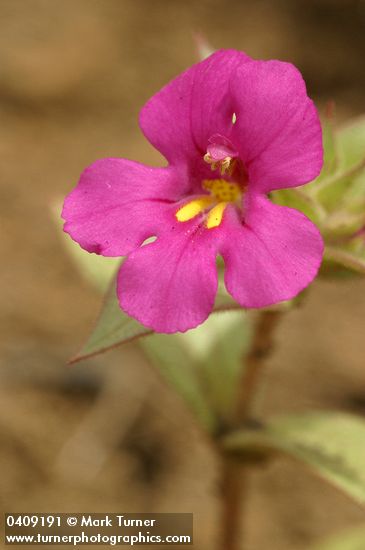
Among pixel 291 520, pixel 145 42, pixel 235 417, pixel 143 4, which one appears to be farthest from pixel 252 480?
pixel 143 4

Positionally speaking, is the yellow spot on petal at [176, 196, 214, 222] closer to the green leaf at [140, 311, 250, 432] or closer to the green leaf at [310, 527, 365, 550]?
the green leaf at [140, 311, 250, 432]

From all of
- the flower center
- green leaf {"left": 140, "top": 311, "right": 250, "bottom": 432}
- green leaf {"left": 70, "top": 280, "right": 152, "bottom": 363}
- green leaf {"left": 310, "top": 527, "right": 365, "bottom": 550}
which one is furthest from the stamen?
green leaf {"left": 310, "top": 527, "right": 365, "bottom": 550}

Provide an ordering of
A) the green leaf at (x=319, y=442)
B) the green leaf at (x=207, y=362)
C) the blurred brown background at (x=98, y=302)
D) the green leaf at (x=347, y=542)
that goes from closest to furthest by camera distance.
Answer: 1. the green leaf at (x=319, y=442)
2. the green leaf at (x=207, y=362)
3. the green leaf at (x=347, y=542)
4. the blurred brown background at (x=98, y=302)

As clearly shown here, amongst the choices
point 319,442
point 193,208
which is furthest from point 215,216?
point 319,442

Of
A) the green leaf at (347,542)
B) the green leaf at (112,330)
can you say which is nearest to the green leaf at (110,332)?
the green leaf at (112,330)

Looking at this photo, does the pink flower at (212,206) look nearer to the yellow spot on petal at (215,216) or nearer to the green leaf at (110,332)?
the yellow spot on petal at (215,216)

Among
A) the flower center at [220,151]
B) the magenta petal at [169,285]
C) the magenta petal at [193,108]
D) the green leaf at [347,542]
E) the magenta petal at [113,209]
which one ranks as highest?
the magenta petal at [193,108]

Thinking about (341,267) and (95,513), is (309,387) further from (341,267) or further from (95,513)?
(341,267)
